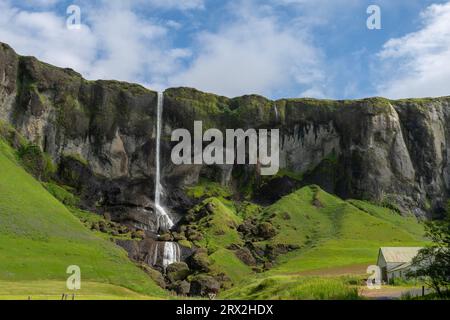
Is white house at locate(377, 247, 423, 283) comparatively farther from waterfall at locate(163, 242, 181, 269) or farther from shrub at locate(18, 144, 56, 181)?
shrub at locate(18, 144, 56, 181)

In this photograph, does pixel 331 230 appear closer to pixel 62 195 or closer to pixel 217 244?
pixel 217 244

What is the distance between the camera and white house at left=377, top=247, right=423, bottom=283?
232ft

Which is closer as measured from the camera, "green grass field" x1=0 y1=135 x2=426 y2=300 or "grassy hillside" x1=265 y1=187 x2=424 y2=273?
"green grass field" x1=0 y1=135 x2=426 y2=300

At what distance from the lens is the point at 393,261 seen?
7406 centimetres

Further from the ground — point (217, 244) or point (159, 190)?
point (159, 190)

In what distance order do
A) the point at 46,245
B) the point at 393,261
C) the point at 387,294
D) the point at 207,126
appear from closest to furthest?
1. the point at 387,294
2. the point at 393,261
3. the point at 46,245
4. the point at 207,126

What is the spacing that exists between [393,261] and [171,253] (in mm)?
50400

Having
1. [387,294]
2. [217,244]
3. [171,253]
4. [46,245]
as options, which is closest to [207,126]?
[217,244]

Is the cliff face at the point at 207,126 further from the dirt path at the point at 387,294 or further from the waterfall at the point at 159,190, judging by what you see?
the dirt path at the point at 387,294

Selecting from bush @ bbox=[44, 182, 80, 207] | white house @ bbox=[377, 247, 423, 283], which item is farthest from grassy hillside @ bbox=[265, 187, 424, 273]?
bush @ bbox=[44, 182, 80, 207]

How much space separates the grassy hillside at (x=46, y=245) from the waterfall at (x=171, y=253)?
12.2 m

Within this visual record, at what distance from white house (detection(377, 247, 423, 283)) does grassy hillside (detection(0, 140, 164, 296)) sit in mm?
30307

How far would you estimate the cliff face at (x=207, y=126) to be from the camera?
484 ft

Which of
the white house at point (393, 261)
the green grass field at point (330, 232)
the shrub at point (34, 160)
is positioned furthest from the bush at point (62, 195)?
the white house at point (393, 261)
